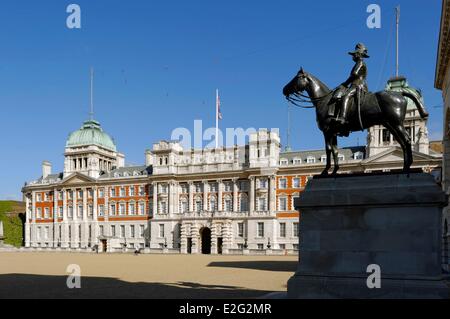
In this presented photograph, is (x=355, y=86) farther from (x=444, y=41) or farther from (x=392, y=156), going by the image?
(x=392, y=156)

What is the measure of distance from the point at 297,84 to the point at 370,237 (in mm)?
5291

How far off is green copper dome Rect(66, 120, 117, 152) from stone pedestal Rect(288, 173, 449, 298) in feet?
262

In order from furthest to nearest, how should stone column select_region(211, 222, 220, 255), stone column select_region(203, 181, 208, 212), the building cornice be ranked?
1. stone column select_region(203, 181, 208, 212)
2. stone column select_region(211, 222, 220, 255)
3. the building cornice

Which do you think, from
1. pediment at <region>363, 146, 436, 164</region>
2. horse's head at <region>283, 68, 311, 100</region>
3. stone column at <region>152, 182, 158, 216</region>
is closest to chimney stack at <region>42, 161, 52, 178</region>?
stone column at <region>152, 182, 158, 216</region>

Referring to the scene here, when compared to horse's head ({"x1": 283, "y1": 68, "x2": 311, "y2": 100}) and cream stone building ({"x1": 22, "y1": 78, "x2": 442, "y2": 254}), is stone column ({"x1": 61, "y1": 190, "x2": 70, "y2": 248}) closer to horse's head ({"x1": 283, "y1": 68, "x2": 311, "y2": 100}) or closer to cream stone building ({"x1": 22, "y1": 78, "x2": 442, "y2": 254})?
cream stone building ({"x1": 22, "y1": 78, "x2": 442, "y2": 254})

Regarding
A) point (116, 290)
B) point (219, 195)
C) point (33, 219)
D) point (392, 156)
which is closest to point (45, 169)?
point (33, 219)

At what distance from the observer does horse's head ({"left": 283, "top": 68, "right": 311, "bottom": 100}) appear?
14.3 m

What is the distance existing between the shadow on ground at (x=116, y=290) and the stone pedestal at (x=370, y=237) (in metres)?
4.07

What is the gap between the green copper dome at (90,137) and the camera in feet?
291

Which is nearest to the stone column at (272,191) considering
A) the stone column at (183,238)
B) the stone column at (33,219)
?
the stone column at (183,238)

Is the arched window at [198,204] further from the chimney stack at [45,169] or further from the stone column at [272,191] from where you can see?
the chimney stack at [45,169]

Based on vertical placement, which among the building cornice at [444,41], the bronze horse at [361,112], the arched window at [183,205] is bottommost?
the arched window at [183,205]

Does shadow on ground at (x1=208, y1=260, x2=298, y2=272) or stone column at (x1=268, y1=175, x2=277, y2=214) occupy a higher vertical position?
stone column at (x1=268, y1=175, x2=277, y2=214)

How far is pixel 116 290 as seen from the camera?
58.5ft
